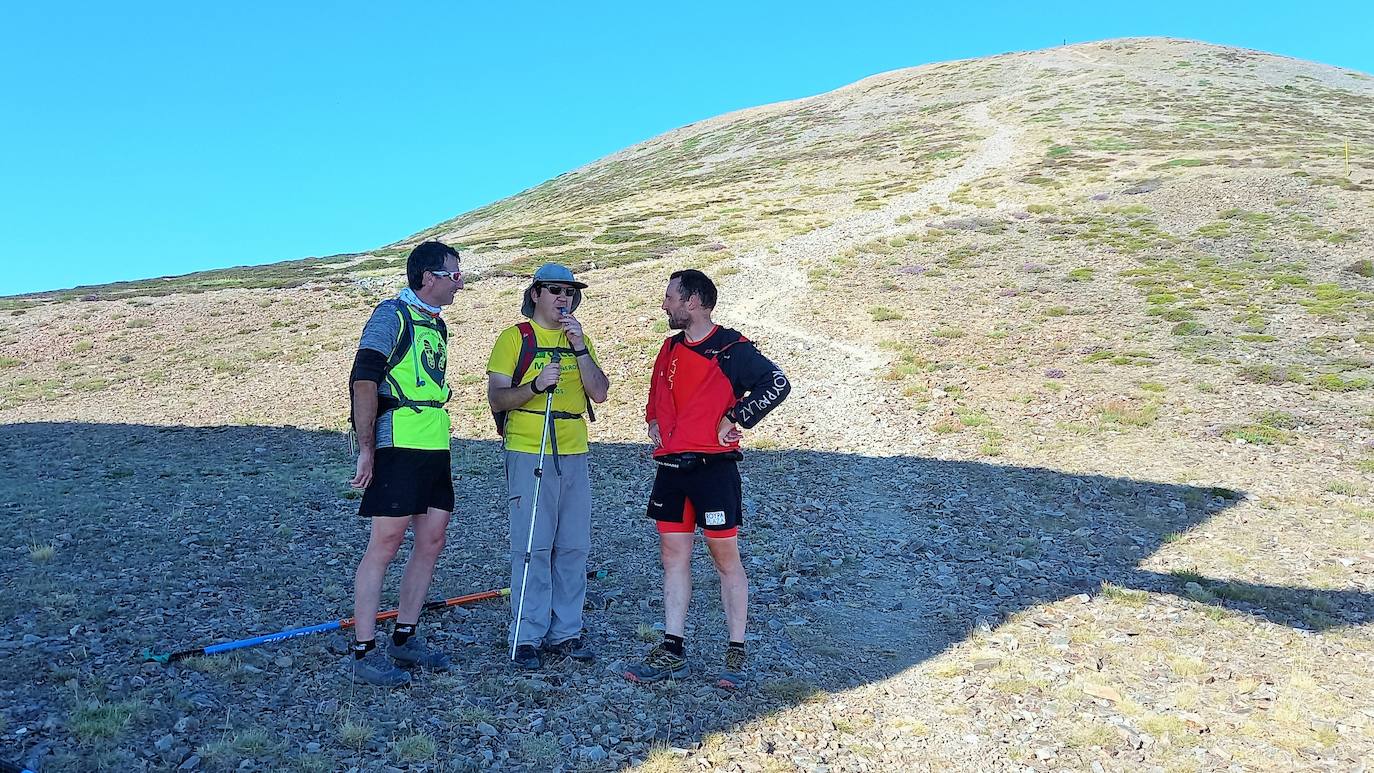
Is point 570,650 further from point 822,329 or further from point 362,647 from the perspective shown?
point 822,329

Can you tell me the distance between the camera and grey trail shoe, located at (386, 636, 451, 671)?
6.09m

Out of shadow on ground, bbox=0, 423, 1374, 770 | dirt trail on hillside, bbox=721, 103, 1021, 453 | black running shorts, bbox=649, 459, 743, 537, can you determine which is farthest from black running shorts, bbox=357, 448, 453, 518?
dirt trail on hillside, bbox=721, 103, 1021, 453

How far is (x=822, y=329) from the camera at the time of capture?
24.0 metres

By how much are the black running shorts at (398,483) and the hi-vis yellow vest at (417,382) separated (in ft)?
0.24

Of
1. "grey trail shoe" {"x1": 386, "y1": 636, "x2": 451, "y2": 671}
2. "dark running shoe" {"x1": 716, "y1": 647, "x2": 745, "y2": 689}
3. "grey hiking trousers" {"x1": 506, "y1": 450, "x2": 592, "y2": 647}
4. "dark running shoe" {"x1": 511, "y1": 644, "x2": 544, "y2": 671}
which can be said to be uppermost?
"grey hiking trousers" {"x1": 506, "y1": 450, "x2": 592, "y2": 647}

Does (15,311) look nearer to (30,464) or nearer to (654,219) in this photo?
(30,464)

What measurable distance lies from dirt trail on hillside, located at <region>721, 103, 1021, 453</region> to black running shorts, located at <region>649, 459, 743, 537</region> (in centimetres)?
914

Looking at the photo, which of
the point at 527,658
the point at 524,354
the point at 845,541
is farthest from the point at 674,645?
the point at 845,541

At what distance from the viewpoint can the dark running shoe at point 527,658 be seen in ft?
20.4

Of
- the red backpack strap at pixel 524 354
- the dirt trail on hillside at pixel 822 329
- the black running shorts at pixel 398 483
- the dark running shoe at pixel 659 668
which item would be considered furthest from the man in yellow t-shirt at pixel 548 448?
the dirt trail on hillside at pixel 822 329

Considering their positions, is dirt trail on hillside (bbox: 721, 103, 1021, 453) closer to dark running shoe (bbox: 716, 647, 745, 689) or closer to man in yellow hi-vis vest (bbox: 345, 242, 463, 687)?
dark running shoe (bbox: 716, 647, 745, 689)

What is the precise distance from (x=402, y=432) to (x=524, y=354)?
1007 mm

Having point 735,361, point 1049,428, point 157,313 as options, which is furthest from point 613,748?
point 157,313

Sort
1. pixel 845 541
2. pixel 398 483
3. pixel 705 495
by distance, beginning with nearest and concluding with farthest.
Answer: pixel 398 483 < pixel 705 495 < pixel 845 541
